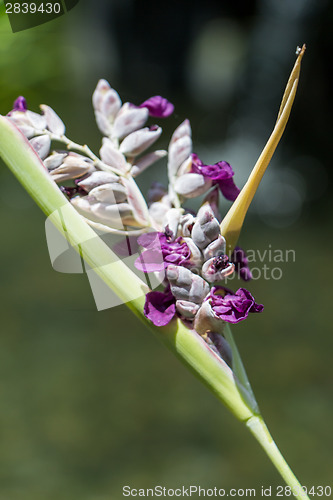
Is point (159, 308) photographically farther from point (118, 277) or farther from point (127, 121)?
point (127, 121)

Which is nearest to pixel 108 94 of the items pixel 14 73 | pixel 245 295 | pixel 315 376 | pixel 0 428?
pixel 245 295

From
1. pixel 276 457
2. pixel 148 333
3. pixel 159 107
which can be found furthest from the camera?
pixel 148 333

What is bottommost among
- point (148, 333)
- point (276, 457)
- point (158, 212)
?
point (148, 333)

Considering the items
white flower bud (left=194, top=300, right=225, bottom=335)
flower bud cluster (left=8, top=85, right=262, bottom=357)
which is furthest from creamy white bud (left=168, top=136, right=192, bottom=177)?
white flower bud (left=194, top=300, right=225, bottom=335)

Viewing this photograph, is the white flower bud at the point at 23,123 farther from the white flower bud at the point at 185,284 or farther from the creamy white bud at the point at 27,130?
the white flower bud at the point at 185,284

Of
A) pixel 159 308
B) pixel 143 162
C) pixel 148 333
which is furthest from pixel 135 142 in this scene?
pixel 148 333

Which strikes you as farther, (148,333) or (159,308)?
(148,333)
